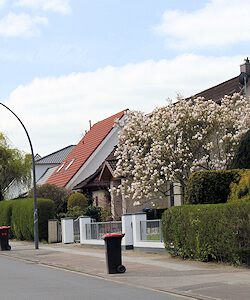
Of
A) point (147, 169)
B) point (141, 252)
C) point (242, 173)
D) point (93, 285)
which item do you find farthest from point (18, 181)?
point (93, 285)

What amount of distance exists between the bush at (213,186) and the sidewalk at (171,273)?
2.19 m

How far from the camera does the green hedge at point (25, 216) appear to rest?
31.3 meters

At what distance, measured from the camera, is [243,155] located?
61.1 feet

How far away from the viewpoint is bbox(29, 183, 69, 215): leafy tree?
36.1m

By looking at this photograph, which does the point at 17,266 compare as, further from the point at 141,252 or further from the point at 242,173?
the point at 242,173

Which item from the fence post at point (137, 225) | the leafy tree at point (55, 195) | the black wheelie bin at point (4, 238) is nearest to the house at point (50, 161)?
the leafy tree at point (55, 195)

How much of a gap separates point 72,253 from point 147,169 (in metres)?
5.48

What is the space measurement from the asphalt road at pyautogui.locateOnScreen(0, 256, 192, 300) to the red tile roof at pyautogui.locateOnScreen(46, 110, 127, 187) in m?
26.9

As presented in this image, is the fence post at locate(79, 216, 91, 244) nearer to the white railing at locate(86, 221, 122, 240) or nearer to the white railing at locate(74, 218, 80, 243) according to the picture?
the white railing at locate(86, 221, 122, 240)

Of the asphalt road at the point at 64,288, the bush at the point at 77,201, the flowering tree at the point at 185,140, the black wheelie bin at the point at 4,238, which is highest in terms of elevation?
the flowering tree at the point at 185,140

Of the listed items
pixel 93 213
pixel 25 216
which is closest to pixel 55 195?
pixel 93 213

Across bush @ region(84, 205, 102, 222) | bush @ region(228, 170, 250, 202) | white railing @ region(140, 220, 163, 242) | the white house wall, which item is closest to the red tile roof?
the white house wall

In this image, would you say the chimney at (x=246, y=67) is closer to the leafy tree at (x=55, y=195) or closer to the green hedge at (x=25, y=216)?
the green hedge at (x=25, y=216)

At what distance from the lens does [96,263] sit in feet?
58.0
